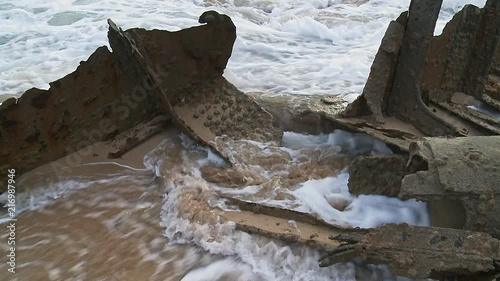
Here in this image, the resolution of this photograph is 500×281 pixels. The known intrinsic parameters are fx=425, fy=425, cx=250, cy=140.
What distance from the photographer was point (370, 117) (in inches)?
134

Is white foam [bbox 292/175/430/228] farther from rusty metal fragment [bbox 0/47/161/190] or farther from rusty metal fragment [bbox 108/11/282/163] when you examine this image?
rusty metal fragment [bbox 0/47/161/190]

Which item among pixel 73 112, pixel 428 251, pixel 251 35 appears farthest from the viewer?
pixel 251 35

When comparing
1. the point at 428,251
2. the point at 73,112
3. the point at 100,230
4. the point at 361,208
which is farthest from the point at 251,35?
the point at 428,251

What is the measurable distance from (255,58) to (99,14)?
486cm

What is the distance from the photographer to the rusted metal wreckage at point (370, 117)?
205 cm

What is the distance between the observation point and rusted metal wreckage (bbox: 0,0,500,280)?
2055mm

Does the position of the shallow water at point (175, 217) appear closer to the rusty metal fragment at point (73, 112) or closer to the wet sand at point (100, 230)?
the wet sand at point (100, 230)

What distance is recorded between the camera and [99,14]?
1000 centimetres

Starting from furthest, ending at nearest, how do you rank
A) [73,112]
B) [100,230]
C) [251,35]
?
[251,35], [73,112], [100,230]

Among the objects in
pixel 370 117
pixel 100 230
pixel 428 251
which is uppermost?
pixel 370 117

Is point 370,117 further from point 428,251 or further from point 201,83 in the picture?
point 428,251

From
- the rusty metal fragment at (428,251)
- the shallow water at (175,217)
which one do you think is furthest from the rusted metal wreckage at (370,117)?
the shallow water at (175,217)

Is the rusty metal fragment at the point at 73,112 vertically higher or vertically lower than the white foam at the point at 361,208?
higher

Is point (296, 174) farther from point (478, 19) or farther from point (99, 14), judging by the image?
point (99, 14)
